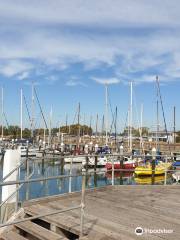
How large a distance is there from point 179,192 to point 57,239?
546 centimetres

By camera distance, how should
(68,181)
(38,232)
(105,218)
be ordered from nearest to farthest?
1. (38,232)
2. (105,218)
3. (68,181)

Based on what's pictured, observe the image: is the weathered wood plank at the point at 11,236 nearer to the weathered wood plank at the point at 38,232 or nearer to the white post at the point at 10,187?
the weathered wood plank at the point at 38,232

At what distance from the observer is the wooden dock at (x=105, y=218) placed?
20.4ft

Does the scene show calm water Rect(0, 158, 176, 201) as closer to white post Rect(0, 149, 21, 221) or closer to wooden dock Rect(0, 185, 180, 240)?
wooden dock Rect(0, 185, 180, 240)

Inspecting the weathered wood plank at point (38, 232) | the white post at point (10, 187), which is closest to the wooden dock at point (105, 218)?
the weathered wood plank at point (38, 232)

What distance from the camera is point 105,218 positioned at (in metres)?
7.05

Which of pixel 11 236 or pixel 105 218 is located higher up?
pixel 105 218

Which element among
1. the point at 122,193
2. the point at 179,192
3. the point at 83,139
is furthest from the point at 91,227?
the point at 83,139

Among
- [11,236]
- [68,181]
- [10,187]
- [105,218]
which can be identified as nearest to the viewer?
[11,236]

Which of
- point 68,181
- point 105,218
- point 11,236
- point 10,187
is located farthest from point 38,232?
point 68,181

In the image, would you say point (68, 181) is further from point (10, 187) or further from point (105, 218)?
point (105, 218)

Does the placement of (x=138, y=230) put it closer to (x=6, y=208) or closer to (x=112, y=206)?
(x=112, y=206)

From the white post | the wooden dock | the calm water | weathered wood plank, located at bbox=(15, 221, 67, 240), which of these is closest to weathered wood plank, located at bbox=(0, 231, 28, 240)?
the wooden dock

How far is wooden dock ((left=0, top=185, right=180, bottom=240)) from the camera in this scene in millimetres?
6230
